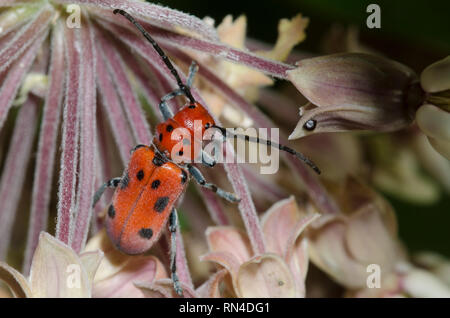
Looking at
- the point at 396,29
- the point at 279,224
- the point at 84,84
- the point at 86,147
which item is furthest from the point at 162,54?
the point at 396,29

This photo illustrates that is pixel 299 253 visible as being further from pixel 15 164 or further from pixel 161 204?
pixel 15 164

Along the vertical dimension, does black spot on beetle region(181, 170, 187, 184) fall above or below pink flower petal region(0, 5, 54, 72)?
below

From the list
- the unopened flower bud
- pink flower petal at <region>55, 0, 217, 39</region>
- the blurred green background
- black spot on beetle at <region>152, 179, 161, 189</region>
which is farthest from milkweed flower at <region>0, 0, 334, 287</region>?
the blurred green background

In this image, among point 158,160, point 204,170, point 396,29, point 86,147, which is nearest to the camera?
point 86,147

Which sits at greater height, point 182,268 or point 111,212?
point 111,212

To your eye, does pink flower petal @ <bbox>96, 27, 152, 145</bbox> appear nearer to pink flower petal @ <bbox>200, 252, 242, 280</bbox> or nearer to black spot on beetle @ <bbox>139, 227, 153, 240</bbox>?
black spot on beetle @ <bbox>139, 227, 153, 240</bbox>

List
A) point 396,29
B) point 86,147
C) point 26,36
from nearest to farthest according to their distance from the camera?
point 86,147 < point 26,36 < point 396,29
